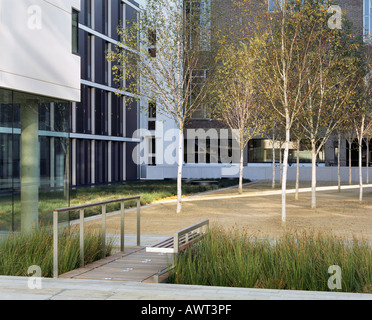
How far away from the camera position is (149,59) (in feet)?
71.3

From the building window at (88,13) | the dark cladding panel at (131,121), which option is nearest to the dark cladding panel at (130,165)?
the dark cladding panel at (131,121)

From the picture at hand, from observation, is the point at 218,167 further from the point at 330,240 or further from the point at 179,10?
the point at 330,240

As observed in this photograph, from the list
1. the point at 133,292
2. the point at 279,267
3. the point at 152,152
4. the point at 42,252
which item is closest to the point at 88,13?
the point at 152,152

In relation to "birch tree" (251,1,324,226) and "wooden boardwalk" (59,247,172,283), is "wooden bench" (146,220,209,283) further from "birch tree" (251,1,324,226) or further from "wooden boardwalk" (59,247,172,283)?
"birch tree" (251,1,324,226)

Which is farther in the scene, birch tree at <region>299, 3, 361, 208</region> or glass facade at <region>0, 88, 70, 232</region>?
birch tree at <region>299, 3, 361, 208</region>

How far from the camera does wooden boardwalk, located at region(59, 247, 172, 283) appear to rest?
315 inches

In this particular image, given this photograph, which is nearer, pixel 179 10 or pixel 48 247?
pixel 48 247

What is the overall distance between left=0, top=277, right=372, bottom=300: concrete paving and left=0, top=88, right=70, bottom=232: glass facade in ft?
12.7

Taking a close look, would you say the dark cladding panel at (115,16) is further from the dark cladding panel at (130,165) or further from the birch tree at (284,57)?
the birch tree at (284,57)

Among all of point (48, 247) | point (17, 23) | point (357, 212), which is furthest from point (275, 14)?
point (48, 247)

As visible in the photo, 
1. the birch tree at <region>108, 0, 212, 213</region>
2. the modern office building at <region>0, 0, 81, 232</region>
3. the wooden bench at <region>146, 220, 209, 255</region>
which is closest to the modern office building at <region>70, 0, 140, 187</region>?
the birch tree at <region>108, 0, 212, 213</region>

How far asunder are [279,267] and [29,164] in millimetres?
6033

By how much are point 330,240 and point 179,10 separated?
48.0 feet

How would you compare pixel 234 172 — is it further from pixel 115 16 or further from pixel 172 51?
pixel 172 51
